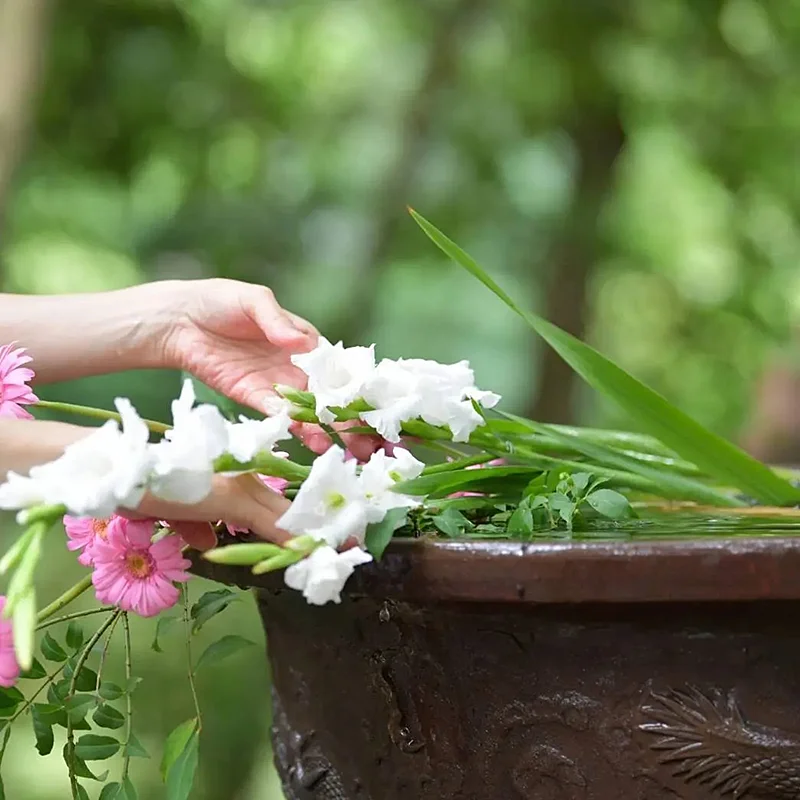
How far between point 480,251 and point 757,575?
3003mm

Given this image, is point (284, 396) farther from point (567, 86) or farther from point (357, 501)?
point (567, 86)

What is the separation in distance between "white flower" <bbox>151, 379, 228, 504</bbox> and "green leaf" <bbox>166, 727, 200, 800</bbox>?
19 cm

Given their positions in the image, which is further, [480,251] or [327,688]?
[480,251]

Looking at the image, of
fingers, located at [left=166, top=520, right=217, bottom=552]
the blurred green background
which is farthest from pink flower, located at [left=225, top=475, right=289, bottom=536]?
the blurred green background

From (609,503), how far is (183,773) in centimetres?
29

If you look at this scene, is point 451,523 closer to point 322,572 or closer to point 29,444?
Result: point 322,572

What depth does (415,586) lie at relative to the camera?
1.91 feet

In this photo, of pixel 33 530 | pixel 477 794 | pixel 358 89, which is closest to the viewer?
pixel 33 530

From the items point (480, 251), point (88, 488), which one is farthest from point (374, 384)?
point (480, 251)

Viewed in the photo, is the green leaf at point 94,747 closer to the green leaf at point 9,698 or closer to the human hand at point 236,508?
the green leaf at point 9,698

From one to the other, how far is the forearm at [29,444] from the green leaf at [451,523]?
19cm

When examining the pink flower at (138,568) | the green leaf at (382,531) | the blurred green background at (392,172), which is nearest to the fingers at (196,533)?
the pink flower at (138,568)

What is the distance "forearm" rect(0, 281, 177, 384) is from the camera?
809 millimetres

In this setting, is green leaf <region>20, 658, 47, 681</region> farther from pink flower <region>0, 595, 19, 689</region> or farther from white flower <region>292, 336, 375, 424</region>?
white flower <region>292, 336, 375, 424</region>
